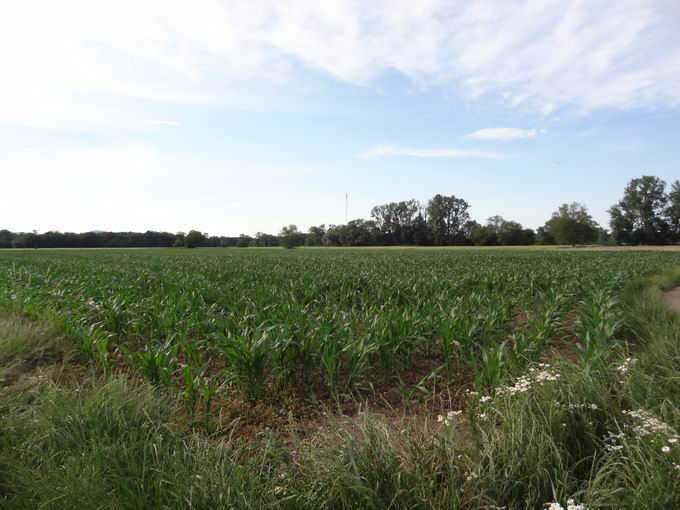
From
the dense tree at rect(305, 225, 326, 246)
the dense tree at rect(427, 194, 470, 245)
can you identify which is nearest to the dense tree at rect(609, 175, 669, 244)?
the dense tree at rect(427, 194, 470, 245)

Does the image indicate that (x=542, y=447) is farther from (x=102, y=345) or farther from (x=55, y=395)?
(x=102, y=345)

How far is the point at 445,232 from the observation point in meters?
119

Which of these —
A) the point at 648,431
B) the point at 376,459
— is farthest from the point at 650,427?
the point at 376,459

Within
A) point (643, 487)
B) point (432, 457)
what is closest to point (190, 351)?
point (432, 457)

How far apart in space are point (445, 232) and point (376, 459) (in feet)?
394

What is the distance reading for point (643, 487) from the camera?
2457 millimetres

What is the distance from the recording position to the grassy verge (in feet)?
8.63

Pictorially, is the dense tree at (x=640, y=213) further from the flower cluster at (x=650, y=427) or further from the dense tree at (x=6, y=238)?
the dense tree at (x=6, y=238)

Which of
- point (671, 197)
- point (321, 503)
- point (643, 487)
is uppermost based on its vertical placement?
point (671, 197)

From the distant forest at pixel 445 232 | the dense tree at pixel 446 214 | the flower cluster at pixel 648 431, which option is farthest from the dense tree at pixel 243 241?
the flower cluster at pixel 648 431

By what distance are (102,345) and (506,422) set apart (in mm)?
5033

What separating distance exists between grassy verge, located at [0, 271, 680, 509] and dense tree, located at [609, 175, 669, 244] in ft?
347

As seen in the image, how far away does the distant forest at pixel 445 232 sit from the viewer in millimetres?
91500

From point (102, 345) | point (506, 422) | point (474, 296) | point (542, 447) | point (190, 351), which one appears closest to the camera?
point (542, 447)
